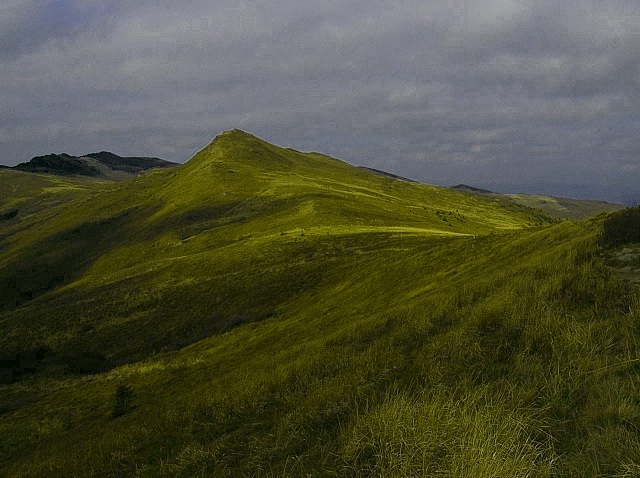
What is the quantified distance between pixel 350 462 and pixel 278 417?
2.34m

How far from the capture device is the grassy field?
4.73 m

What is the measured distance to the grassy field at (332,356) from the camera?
4727mm

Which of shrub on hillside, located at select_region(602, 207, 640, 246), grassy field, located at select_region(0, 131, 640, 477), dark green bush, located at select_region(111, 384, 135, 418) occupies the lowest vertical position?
dark green bush, located at select_region(111, 384, 135, 418)

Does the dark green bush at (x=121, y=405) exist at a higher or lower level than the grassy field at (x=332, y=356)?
lower

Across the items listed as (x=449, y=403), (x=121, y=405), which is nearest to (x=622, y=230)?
(x=449, y=403)

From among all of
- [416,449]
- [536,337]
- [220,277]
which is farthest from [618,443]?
[220,277]

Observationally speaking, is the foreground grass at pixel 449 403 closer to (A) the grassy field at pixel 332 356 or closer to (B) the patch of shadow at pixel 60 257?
(A) the grassy field at pixel 332 356

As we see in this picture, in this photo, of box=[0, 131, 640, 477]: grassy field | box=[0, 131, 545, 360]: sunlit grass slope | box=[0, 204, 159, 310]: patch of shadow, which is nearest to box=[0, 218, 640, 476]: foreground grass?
box=[0, 131, 640, 477]: grassy field

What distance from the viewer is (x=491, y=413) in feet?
16.0

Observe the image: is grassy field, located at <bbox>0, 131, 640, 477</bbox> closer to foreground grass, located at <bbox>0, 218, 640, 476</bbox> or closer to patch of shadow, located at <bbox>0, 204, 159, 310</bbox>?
foreground grass, located at <bbox>0, 218, 640, 476</bbox>

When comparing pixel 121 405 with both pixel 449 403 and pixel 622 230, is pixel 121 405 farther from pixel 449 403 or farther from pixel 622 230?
pixel 622 230

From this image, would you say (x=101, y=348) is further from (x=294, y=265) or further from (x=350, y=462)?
(x=350, y=462)

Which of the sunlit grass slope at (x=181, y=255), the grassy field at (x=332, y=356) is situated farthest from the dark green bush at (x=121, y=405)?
the sunlit grass slope at (x=181, y=255)

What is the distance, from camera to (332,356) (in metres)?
9.62
